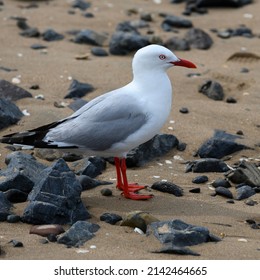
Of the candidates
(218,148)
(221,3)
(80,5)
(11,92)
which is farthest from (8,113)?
(221,3)

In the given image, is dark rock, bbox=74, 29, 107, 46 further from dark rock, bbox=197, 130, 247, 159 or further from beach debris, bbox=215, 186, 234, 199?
beach debris, bbox=215, 186, 234, 199

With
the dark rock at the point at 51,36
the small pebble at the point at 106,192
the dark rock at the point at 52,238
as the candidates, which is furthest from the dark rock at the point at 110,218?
the dark rock at the point at 51,36

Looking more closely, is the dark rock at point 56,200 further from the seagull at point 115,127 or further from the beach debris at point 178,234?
the beach debris at point 178,234

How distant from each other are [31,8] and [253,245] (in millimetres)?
7546

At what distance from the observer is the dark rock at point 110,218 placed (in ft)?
18.5

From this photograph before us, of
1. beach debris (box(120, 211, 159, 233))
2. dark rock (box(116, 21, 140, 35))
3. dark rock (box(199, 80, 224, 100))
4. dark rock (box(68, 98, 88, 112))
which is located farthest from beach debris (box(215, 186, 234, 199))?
dark rock (box(116, 21, 140, 35))

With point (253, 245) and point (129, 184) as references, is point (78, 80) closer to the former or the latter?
point (129, 184)

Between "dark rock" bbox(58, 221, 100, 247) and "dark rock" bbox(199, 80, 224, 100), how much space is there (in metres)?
3.70

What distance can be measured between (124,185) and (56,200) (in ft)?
2.88

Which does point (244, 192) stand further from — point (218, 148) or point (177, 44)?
point (177, 44)

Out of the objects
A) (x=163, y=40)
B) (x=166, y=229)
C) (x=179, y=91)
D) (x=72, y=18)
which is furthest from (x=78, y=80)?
(x=166, y=229)

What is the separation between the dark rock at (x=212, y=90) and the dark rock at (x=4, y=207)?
3.54 meters

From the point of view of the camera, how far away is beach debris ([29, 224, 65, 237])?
5328 mm

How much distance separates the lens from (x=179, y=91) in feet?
29.3
